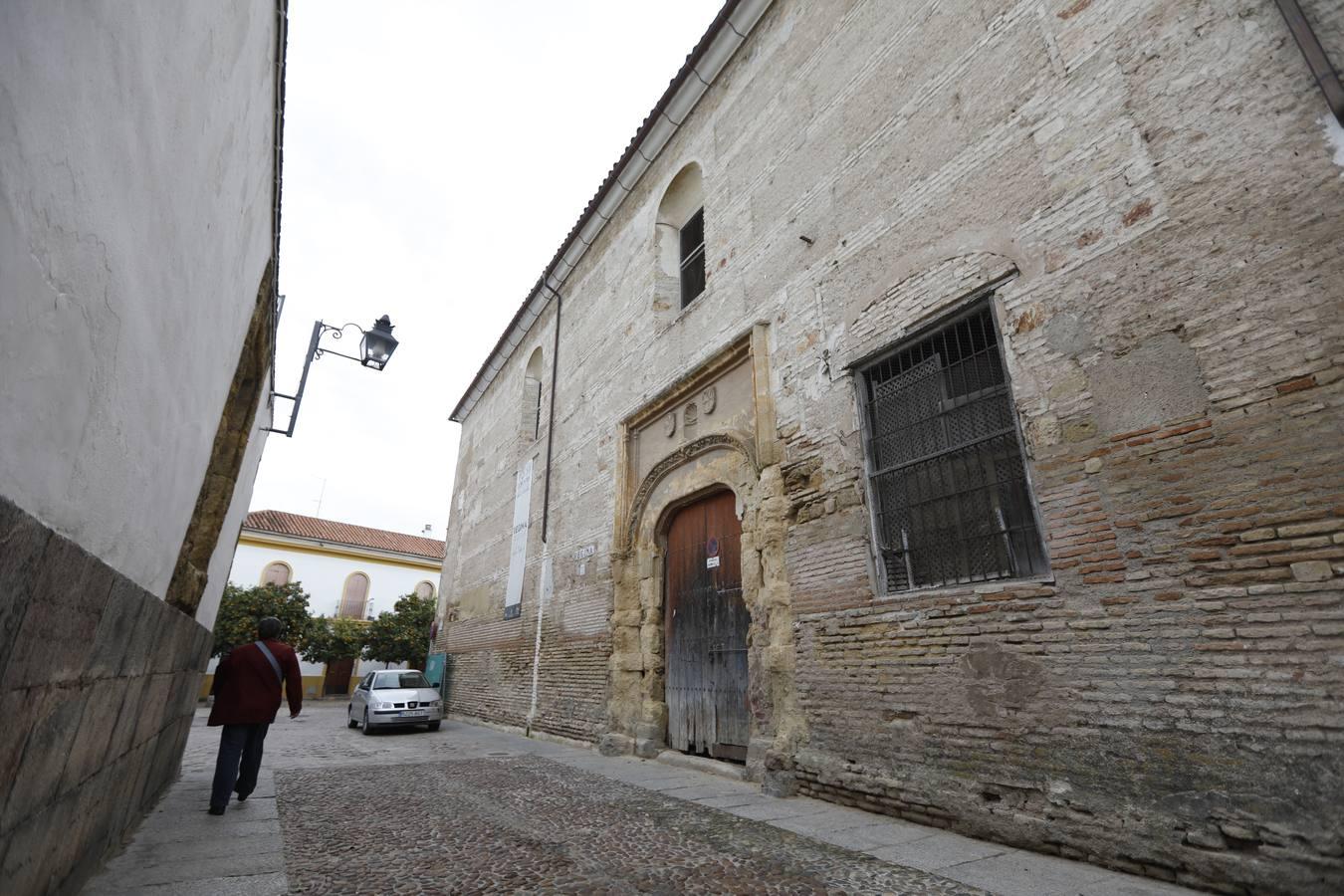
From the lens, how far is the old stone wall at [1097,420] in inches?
122

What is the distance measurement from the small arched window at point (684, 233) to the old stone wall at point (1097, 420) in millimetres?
2598

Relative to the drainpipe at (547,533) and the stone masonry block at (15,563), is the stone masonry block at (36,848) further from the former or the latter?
the drainpipe at (547,533)

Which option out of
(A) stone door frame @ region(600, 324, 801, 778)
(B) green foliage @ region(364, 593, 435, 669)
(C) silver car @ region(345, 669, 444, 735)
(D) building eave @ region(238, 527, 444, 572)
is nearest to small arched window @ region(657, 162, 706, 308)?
(A) stone door frame @ region(600, 324, 801, 778)

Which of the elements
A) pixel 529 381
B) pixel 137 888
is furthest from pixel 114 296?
pixel 529 381

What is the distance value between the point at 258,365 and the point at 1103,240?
635 cm

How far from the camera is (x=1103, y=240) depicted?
4.07 m

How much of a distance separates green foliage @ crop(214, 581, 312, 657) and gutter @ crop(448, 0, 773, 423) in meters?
12.9

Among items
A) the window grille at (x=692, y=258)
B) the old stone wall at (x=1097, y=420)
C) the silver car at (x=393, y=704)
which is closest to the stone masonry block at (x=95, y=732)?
the old stone wall at (x=1097, y=420)

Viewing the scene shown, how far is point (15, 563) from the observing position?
145 centimetres

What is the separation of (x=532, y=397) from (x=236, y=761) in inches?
394

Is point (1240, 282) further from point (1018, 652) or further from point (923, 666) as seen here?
point (923, 666)

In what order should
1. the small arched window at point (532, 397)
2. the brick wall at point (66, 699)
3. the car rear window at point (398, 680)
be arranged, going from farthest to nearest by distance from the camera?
the small arched window at point (532, 397) → the car rear window at point (398, 680) → the brick wall at point (66, 699)

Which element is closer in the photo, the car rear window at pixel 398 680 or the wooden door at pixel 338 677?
the car rear window at pixel 398 680

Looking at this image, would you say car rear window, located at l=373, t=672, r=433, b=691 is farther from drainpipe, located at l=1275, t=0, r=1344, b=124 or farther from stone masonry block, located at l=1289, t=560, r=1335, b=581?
drainpipe, located at l=1275, t=0, r=1344, b=124
